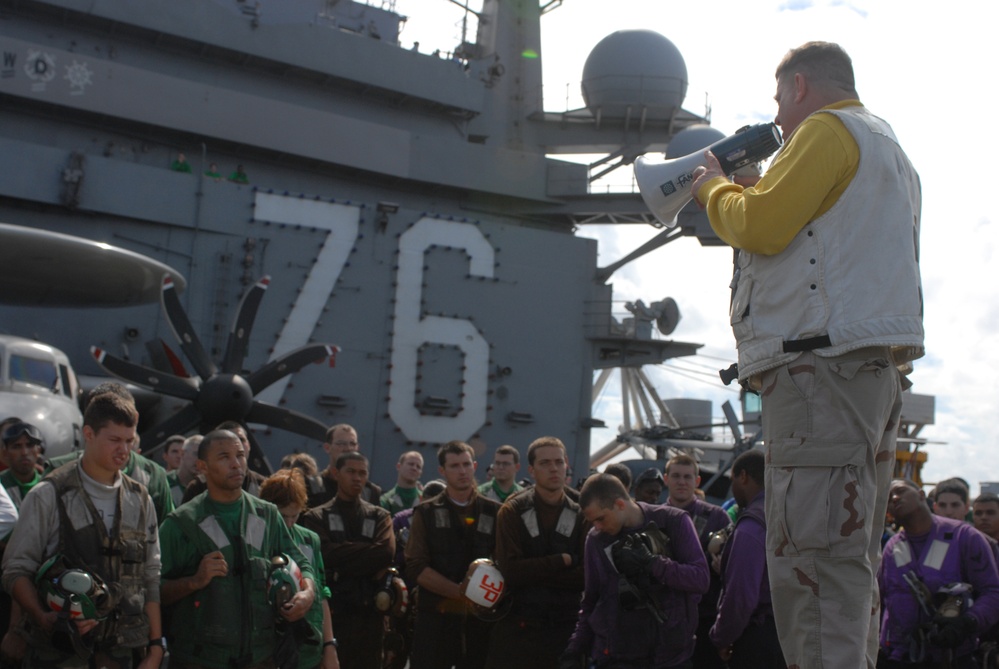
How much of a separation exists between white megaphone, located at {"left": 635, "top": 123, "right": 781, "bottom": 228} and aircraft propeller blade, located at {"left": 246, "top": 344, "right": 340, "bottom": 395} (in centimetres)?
1173

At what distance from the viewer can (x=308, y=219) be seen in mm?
16391

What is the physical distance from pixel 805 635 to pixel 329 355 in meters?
12.7

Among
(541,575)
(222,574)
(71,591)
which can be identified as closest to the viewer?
(71,591)

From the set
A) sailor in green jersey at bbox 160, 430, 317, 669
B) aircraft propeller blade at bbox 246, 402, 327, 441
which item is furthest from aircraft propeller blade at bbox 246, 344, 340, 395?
sailor in green jersey at bbox 160, 430, 317, 669

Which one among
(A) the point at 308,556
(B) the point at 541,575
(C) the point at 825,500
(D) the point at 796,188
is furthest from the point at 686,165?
(B) the point at 541,575

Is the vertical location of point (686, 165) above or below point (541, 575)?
above

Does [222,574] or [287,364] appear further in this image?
[287,364]

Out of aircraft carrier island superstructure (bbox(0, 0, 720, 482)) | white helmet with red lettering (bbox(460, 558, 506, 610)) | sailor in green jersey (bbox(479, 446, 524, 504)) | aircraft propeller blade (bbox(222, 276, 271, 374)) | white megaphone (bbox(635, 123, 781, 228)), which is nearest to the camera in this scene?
white megaphone (bbox(635, 123, 781, 228))

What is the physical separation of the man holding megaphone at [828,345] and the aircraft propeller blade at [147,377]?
1180 centimetres

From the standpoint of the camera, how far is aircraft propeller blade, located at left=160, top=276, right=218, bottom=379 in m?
13.4

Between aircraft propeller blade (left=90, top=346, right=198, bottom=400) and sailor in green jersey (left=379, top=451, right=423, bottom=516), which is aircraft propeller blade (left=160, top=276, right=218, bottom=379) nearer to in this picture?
aircraft propeller blade (left=90, top=346, right=198, bottom=400)

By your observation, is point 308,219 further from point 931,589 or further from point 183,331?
point 931,589

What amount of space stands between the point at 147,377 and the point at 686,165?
1191 centimetres

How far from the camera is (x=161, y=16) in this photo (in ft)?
54.4
